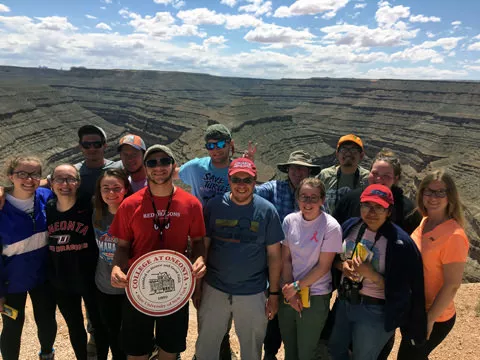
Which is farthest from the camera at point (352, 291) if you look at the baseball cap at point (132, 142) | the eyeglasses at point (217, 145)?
the baseball cap at point (132, 142)

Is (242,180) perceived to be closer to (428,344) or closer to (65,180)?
(65,180)

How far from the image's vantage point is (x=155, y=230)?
278 cm

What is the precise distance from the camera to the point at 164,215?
9.15ft

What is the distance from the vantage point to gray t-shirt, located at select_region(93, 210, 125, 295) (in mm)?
3119

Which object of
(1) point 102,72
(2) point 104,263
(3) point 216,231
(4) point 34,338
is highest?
(1) point 102,72

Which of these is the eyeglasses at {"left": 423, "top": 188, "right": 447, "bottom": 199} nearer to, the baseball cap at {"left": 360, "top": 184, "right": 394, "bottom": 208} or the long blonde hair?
the long blonde hair

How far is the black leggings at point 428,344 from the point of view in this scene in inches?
116

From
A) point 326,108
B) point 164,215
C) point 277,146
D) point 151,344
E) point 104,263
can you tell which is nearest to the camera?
point 164,215

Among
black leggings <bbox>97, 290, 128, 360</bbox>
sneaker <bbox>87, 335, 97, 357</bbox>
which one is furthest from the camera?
sneaker <bbox>87, 335, 97, 357</bbox>

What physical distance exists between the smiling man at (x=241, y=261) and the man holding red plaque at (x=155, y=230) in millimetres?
237

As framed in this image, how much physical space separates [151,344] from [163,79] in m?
124

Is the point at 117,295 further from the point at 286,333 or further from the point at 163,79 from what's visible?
the point at 163,79

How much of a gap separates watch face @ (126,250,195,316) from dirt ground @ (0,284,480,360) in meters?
1.83

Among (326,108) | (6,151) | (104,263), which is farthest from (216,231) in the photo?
(326,108)
